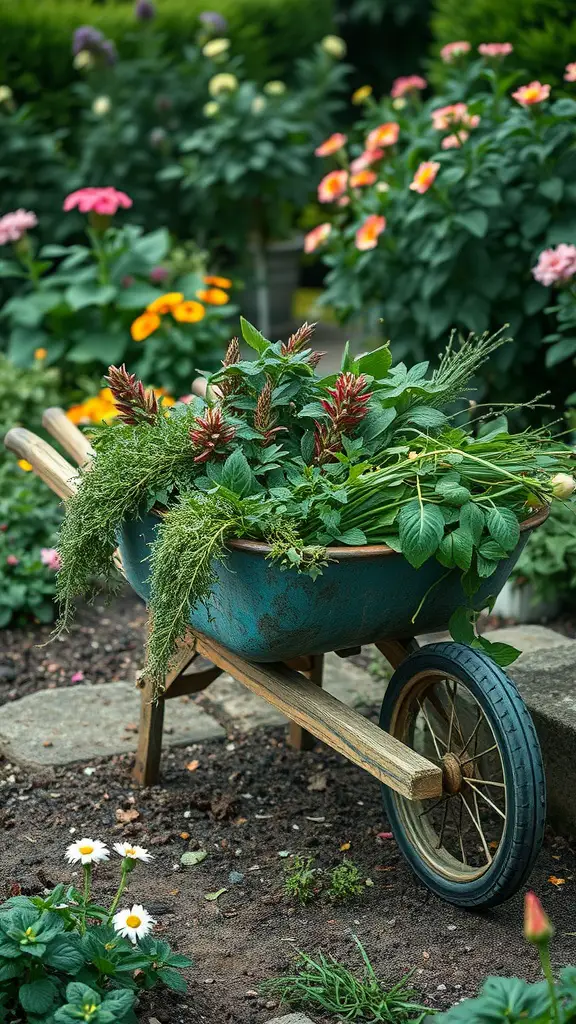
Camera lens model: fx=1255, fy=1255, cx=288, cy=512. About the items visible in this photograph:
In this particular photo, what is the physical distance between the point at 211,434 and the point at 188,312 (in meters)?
2.55

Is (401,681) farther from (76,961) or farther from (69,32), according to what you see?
(69,32)

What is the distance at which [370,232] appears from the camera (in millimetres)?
3998

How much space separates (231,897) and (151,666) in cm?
52

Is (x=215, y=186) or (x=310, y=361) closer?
(x=310, y=361)

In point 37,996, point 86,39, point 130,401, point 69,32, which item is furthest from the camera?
point 69,32

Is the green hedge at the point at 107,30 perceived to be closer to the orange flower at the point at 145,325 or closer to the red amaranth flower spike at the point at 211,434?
the orange flower at the point at 145,325

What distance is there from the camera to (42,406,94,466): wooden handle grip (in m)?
2.89

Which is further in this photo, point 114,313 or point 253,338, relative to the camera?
point 114,313

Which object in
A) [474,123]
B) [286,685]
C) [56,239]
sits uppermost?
[474,123]

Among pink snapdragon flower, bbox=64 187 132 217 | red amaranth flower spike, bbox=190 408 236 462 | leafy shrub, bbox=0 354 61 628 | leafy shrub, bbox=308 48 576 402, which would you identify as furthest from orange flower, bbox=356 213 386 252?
red amaranth flower spike, bbox=190 408 236 462

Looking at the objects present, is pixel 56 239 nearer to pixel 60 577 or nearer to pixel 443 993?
pixel 60 577

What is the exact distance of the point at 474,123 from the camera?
388 cm

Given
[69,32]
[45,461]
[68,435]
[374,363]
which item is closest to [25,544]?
[68,435]

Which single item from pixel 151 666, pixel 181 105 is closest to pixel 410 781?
pixel 151 666
